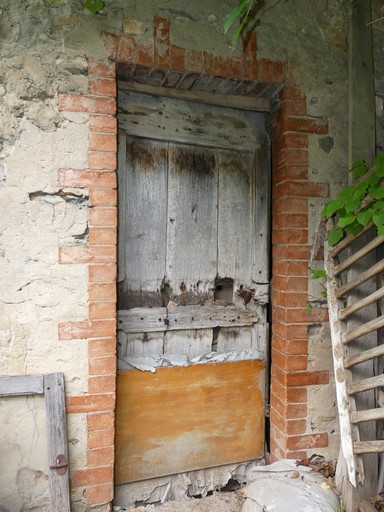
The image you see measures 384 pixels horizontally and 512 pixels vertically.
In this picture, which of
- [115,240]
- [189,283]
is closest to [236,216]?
[189,283]

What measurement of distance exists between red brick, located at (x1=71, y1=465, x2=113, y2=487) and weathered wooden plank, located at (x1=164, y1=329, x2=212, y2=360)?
760 mm

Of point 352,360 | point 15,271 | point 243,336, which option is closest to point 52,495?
point 15,271

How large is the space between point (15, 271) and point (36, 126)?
2.58ft

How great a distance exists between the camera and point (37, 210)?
2.10m

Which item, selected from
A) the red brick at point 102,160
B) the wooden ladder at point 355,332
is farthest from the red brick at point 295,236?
the red brick at point 102,160

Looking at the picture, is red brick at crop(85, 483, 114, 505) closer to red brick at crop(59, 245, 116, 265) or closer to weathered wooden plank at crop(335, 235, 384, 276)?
red brick at crop(59, 245, 116, 265)

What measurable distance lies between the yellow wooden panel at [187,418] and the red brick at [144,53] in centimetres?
184

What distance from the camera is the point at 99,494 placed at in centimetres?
221

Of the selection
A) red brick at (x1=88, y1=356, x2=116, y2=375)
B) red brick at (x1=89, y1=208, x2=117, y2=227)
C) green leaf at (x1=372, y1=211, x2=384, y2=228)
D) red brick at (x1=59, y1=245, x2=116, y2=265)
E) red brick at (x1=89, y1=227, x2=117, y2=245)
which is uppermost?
red brick at (x1=89, y1=208, x2=117, y2=227)

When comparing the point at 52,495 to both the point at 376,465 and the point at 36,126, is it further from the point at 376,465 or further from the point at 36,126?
the point at 36,126

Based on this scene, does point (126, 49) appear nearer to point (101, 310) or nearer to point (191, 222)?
point (191, 222)

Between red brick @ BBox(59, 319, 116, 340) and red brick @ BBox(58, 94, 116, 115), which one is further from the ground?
red brick @ BBox(58, 94, 116, 115)

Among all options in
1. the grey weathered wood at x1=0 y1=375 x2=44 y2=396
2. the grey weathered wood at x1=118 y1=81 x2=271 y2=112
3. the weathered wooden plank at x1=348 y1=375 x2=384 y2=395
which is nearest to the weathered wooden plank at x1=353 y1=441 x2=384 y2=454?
the weathered wooden plank at x1=348 y1=375 x2=384 y2=395

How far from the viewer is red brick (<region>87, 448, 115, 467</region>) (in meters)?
2.19
